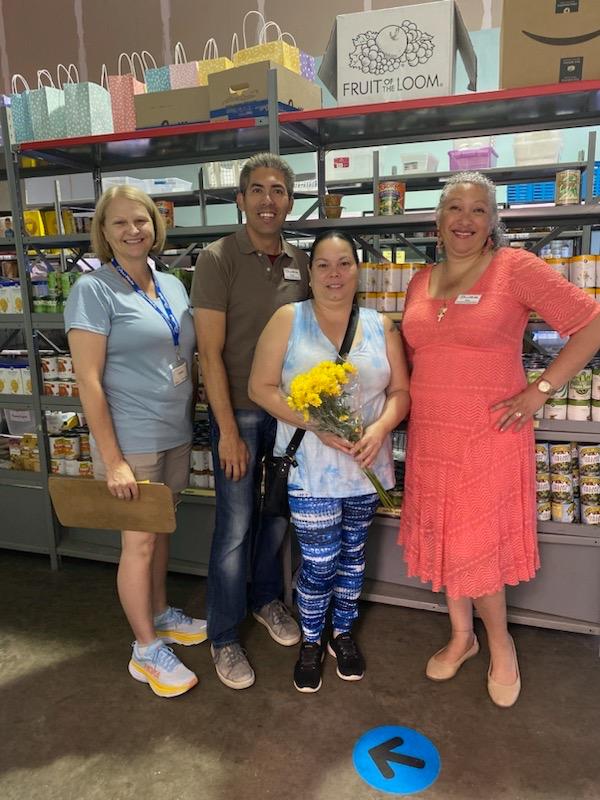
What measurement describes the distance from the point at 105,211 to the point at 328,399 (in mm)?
1038

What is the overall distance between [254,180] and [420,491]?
4.20 ft

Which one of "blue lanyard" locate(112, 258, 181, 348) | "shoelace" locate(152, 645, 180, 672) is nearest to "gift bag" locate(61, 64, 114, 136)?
"blue lanyard" locate(112, 258, 181, 348)

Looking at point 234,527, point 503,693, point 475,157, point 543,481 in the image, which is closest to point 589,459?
point 543,481

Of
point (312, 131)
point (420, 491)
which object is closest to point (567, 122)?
point (312, 131)

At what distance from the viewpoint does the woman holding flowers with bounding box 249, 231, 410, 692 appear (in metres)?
2.07

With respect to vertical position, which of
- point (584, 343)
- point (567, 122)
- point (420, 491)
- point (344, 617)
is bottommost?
point (344, 617)

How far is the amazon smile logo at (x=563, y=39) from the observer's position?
2.30 m

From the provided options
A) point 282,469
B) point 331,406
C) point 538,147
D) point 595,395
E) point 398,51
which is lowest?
point 282,469

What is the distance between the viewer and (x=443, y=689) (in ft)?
7.79

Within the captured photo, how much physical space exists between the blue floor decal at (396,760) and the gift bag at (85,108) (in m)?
3.00

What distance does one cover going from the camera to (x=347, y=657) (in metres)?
2.48

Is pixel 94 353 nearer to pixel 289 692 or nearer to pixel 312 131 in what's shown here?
pixel 289 692

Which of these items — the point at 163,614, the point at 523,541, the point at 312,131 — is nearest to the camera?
the point at 523,541

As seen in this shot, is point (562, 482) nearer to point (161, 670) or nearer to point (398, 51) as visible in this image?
point (161, 670)
